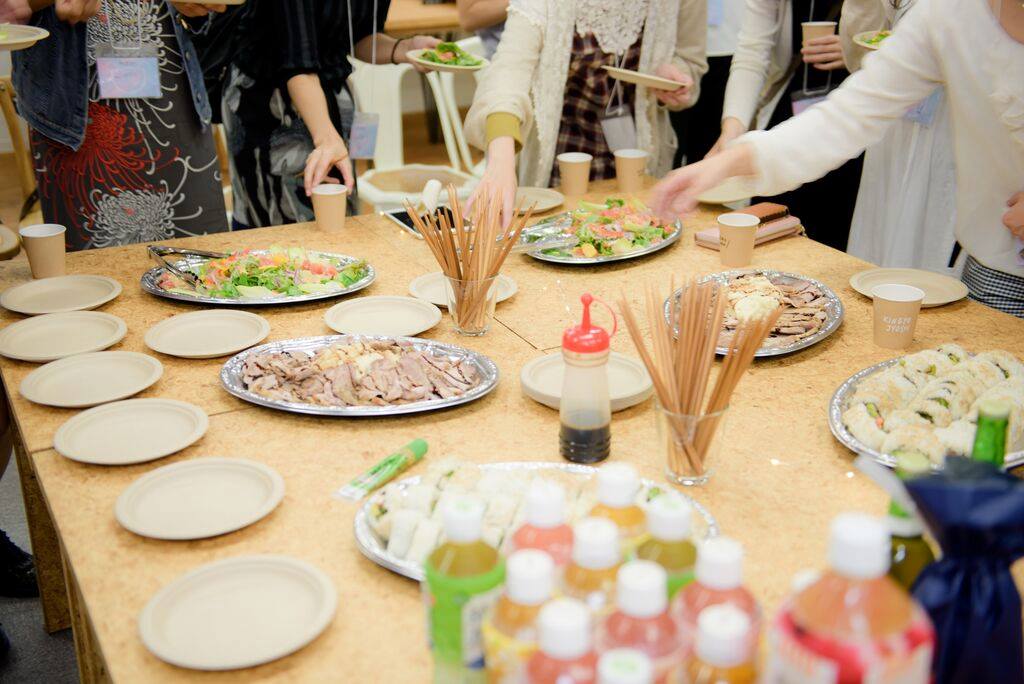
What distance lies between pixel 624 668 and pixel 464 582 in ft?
0.56

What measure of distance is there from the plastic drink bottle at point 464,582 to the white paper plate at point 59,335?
116cm

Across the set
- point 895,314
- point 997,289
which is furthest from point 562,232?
point 997,289

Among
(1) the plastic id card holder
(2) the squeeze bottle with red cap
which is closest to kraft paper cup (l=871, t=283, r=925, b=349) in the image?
(2) the squeeze bottle with red cap

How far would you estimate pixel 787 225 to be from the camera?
92.3 inches

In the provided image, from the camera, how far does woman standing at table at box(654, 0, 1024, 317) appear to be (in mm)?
1728

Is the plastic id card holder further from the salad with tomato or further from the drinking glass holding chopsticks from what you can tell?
the drinking glass holding chopsticks

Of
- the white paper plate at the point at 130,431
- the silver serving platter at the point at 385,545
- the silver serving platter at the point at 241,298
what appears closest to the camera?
the silver serving platter at the point at 385,545

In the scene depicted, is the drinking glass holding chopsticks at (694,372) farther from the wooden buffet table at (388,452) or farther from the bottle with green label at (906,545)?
the bottle with green label at (906,545)

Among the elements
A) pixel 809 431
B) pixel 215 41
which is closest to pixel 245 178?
pixel 215 41

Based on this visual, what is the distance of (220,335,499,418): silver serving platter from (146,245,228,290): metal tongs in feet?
1.38

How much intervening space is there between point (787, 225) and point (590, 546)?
178 cm

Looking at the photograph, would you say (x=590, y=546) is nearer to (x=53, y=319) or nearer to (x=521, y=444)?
(x=521, y=444)

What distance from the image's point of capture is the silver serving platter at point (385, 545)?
1066mm

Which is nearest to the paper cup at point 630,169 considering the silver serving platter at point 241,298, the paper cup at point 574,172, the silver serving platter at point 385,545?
the paper cup at point 574,172
